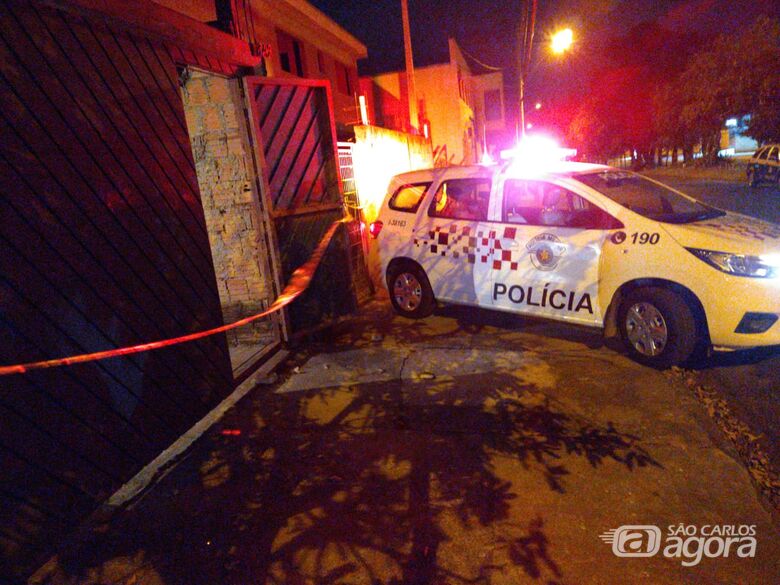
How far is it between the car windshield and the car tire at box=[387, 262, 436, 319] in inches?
88.5

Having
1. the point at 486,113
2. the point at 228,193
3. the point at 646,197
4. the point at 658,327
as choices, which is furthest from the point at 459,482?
the point at 486,113

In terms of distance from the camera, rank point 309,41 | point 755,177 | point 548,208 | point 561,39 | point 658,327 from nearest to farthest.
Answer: point 658,327 < point 548,208 < point 309,41 < point 561,39 < point 755,177

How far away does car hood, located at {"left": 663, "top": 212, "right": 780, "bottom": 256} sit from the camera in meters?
4.18

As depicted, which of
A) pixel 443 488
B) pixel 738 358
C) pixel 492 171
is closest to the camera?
pixel 443 488

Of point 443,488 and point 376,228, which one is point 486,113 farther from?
point 443,488

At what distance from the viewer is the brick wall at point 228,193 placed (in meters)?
5.45

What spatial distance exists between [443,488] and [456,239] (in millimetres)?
3341

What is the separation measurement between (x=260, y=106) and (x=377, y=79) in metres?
20.1

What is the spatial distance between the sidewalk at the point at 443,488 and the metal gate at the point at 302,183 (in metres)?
1.67

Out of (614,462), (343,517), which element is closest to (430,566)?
(343,517)

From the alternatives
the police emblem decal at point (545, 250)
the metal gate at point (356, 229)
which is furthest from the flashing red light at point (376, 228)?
the police emblem decal at point (545, 250)

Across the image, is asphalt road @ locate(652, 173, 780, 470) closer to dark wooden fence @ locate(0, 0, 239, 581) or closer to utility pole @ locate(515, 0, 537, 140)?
dark wooden fence @ locate(0, 0, 239, 581)

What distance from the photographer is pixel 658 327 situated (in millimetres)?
4562

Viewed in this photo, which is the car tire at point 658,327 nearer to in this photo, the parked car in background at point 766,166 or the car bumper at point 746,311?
the car bumper at point 746,311
